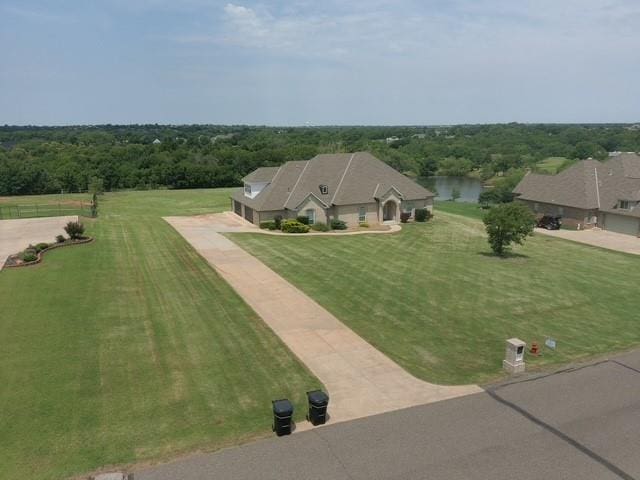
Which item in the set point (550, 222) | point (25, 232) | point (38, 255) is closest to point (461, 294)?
point (38, 255)

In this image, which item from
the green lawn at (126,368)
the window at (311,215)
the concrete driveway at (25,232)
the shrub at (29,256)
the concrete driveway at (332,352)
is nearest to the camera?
the green lawn at (126,368)

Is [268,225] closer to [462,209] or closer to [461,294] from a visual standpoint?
[461,294]

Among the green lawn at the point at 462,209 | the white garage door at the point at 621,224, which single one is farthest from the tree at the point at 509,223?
the green lawn at the point at 462,209

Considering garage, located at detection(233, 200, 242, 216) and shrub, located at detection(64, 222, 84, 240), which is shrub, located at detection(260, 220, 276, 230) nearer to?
garage, located at detection(233, 200, 242, 216)

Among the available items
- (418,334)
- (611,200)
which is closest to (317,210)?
(418,334)

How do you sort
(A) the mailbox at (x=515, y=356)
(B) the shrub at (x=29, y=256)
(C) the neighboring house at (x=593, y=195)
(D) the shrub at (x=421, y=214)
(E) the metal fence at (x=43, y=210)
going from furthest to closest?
(E) the metal fence at (x=43, y=210) < (D) the shrub at (x=421, y=214) < (C) the neighboring house at (x=593, y=195) < (B) the shrub at (x=29, y=256) < (A) the mailbox at (x=515, y=356)

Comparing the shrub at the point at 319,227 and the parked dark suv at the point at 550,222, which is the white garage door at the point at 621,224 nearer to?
the parked dark suv at the point at 550,222
